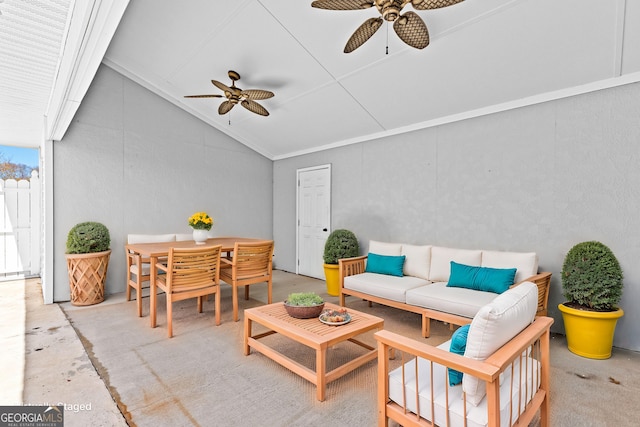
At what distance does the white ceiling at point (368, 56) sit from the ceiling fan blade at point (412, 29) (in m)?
0.59

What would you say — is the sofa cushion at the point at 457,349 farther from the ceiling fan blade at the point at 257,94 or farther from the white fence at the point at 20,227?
the white fence at the point at 20,227

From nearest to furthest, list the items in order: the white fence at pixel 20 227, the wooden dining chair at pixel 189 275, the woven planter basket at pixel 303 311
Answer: the woven planter basket at pixel 303 311, the wooden dining chair at pixel 189 275, the white fence at pixel 20 227

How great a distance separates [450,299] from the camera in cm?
304

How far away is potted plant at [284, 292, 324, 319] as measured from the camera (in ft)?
8.39

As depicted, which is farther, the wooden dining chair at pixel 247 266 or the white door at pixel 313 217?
the white door at pixel 313 217

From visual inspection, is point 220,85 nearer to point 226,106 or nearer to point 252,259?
point 226,106

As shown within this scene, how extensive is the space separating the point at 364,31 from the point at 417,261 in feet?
9.16

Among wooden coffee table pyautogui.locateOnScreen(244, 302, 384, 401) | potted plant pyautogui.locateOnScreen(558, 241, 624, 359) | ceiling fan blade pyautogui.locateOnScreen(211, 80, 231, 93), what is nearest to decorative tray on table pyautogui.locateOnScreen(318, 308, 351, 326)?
wooden coffee table pyautogui.locateOnScreen(244, 302, 384, 401)

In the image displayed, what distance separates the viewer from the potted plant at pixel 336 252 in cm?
482

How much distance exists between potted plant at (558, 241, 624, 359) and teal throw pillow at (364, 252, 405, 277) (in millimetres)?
1712

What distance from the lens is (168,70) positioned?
4.66m

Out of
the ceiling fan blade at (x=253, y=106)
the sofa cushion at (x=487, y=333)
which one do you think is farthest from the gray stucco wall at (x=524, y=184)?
the sofa cushion at (x=487, y=333)

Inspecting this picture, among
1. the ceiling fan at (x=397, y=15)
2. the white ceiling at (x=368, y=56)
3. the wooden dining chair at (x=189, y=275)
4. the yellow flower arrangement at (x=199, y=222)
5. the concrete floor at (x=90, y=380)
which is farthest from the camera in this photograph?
the yellow flower arrangement at (x=199, y=222)

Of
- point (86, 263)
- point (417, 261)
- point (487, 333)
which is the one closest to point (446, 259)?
point (417, 261)
